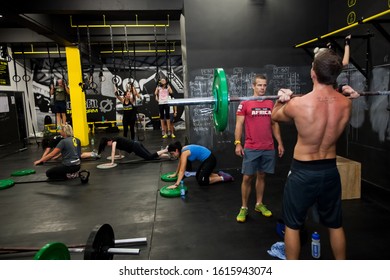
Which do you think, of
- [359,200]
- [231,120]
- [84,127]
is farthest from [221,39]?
[84,127]

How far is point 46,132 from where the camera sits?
272 inches

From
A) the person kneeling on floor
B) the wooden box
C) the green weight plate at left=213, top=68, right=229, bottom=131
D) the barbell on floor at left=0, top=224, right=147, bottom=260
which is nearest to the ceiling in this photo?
the person kneeling on floor

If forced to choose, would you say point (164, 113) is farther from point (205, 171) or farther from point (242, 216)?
point (242, 216)

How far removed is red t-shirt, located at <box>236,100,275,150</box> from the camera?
2361 mm

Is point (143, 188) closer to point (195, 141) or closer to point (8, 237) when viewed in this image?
point (195, 141)

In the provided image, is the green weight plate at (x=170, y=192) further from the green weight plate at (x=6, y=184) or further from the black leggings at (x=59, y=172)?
the green weight plate at (x=6, y=184)

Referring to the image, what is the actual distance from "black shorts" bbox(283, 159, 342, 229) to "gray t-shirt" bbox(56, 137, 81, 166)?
10.2 feet

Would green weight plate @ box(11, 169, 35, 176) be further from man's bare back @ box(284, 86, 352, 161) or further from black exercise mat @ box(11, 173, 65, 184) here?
man's bare back @ box(284, 86, 352, 161)

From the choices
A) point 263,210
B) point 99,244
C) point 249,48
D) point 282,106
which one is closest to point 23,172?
point 99,244

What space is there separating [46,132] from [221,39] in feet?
16.7

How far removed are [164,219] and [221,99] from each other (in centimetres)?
135

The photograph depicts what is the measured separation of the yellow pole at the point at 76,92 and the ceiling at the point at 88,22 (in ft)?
1.07

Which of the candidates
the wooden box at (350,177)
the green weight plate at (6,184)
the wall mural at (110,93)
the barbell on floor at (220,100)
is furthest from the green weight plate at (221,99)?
the wall mural at (110,93)

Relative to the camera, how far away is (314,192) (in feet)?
4.90
